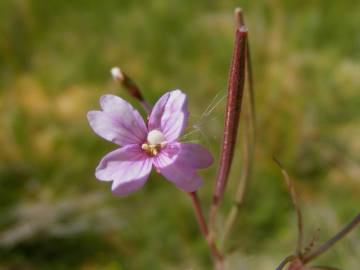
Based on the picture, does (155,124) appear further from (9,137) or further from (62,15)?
(62,15)

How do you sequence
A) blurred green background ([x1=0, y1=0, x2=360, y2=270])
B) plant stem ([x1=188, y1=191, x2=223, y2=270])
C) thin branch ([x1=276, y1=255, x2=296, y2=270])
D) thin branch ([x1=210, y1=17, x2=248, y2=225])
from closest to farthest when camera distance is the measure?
thin branch ([x1=210, y1=17, x2=248, y2=225]) → thin branch ([x1=276, y1=255, x2=296, y2=270]) → plant stem ([x1=188, y1=191, x2=223, y2=270]) → blurred green background ([x1=0, y1=0, x2=360, y2=270])

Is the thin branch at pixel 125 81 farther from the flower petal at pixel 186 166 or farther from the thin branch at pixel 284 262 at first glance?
the thin branch at pixel 284 262

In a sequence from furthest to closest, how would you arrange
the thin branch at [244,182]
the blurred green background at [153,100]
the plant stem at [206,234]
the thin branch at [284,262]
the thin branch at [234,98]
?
1. the blurred green background at [153,100]
2. the thin branch at [244,182]
3. the plant stem at [206,234]
4. the thin branch at [284,262]
5. the thin branch at [234,98]

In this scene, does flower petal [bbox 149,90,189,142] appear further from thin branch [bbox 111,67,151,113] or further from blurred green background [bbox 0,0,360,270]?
blurred green background [bbox 0,0,360,270]

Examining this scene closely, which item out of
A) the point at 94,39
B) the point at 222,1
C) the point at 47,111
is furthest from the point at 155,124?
the point at 222,1

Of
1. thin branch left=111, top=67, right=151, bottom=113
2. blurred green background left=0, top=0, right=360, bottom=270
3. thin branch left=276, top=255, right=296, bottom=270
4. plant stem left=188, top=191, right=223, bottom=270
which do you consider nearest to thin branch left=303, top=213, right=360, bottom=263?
thin branch left=276, top=255, right=296, bottom=270

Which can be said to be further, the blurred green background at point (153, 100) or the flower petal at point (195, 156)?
the blurred green background at point (153, 100)

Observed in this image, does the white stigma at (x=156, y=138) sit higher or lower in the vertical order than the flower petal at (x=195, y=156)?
higher

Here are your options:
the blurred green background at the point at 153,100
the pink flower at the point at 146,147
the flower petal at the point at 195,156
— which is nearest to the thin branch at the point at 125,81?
the pink flower at the point at 146,147

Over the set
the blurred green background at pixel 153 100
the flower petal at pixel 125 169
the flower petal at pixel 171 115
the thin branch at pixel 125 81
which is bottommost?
the blurred green background at pixel 153 100
